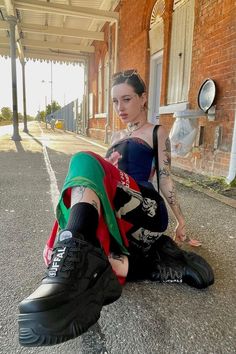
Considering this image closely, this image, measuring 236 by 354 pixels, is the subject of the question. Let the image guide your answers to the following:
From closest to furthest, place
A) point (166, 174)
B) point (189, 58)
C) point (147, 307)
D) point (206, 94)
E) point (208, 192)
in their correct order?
point (147, 307)
point (166, 174)
point (208, 192)
point (206, 94)
point (189, 58)

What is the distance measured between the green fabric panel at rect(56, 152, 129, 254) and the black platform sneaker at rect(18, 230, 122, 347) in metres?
0.18

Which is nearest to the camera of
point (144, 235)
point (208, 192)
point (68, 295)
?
point (68, 295)

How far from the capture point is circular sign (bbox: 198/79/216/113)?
13.3 feet

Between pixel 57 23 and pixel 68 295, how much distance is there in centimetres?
1335

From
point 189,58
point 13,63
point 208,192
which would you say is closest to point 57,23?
point 13,63

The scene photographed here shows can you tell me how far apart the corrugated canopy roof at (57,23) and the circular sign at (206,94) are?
6.14m

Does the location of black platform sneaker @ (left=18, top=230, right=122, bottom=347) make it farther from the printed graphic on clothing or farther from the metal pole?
the metal pole

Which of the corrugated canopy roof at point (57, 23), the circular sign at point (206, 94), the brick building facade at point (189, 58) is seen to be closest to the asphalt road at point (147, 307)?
the brick building facade at point (189, 58)

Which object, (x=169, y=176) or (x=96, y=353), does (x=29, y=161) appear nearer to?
(x=169, y=176)

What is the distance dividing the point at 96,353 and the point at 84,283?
0.91 ft

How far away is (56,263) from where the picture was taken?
3.03 feet

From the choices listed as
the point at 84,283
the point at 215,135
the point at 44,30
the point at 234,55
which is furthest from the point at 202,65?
the point at 44,30

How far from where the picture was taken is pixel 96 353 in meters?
0.98

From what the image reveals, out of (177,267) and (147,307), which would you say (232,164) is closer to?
(177,267)
